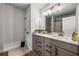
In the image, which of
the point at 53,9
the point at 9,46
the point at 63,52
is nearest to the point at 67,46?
the point at 63,52

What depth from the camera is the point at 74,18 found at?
1894mm

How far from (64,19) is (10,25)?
6.47 feet

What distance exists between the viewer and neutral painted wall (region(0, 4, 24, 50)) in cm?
295

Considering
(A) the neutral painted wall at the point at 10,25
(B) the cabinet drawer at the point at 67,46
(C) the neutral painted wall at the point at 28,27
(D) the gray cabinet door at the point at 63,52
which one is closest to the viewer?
(B) the cabinet drawer at the point at 67,46

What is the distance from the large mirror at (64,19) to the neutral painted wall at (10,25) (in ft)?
3.58

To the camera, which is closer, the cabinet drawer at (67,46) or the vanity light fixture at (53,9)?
the cabinet drawer at (67,46)

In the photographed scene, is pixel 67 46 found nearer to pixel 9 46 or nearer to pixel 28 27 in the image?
pixel 28 27

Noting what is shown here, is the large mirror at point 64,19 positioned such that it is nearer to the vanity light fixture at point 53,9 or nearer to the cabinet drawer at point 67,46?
the vanity light fixture at point 53,9

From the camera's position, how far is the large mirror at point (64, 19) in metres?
1.91

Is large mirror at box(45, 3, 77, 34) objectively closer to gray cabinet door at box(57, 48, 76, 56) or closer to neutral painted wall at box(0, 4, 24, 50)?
gray cabinet door at box(57, 48, 76, 56)

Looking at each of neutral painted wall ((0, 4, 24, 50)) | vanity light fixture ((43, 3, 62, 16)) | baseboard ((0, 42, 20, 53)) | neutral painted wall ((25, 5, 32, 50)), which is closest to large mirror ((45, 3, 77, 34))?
vanity light fixture ((43, 3, 62, 16))

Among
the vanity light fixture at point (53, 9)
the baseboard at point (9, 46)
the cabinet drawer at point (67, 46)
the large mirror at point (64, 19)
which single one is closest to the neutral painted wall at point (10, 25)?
the baseboard at point (9, 46)

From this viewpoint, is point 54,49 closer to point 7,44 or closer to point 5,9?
point 7,44

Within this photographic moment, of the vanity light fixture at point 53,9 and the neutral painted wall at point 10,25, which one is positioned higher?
the vanity light fixture at point 53,9
